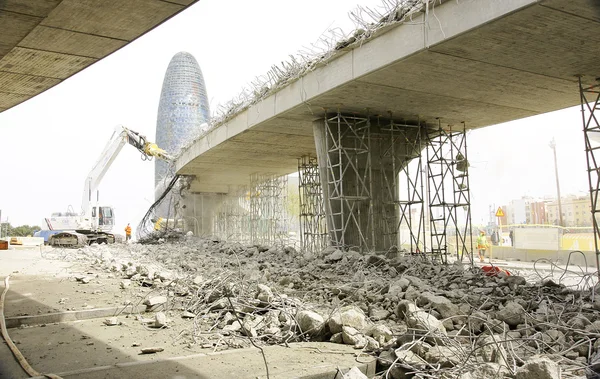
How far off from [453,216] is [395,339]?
10827mm

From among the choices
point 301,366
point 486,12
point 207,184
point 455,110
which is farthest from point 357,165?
point 207,184

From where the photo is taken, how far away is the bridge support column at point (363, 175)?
1291cm

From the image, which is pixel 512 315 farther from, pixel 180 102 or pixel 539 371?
pixel 180 102

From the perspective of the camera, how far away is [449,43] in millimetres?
8031

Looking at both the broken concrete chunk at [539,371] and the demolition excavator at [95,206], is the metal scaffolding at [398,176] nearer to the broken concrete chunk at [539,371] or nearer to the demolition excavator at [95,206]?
the broken concrete chunk at [539,371]

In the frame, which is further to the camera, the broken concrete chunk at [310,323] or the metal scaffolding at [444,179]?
the metal scaffolding at [444,179]

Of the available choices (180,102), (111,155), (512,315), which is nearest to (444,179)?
(512,315)

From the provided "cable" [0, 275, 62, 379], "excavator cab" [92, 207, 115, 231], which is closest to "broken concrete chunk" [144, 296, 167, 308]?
"cable" [0, 275, 62, 379]

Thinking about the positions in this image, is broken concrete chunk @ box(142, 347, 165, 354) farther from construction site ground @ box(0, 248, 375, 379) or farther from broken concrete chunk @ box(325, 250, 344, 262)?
broken concrete chunk @ box(325, 250, 344, 262)

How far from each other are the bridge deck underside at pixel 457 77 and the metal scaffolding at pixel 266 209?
816 cm

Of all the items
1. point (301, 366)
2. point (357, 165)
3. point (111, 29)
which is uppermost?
point (111, 29)

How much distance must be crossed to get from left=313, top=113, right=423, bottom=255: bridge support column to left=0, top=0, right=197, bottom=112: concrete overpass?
7010 mm

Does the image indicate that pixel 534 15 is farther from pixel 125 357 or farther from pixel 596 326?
pixel 125 357

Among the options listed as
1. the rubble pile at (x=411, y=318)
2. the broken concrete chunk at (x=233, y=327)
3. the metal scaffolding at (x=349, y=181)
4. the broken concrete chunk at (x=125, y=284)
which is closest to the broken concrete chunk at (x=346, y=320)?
the rubble pile at (x=411, y=318)
